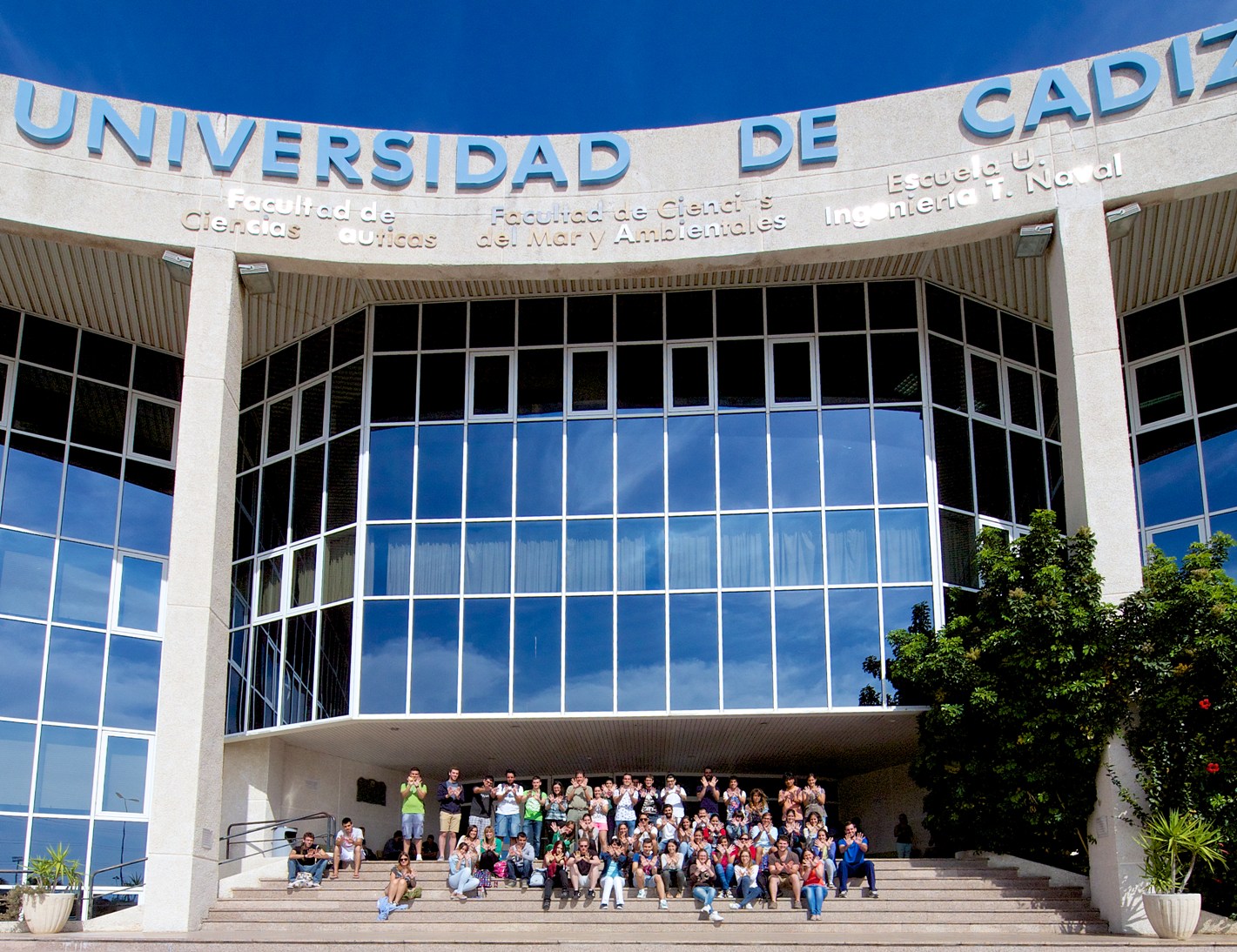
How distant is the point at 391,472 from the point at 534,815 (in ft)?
21.4

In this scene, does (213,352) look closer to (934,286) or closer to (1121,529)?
(934,286)

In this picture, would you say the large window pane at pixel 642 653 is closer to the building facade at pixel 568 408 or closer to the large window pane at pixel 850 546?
the building facade at pixel 568 408

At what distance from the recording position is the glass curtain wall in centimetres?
2222

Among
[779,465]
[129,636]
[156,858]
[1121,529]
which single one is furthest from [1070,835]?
[129,636]

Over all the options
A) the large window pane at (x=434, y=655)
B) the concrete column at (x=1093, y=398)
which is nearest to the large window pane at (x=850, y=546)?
the concrete column at (x=1093, y=398)

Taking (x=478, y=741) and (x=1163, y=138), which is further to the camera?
(x=478, y=741)

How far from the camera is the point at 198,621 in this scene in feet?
62.4

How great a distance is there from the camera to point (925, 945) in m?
15.0

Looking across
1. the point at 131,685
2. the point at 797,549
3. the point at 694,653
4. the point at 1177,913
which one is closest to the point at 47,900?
the point at 131,685

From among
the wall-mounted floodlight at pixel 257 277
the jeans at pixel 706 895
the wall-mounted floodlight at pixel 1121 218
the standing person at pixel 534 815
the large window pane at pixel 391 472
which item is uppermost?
the wall-mounted floodlight at pixel 1121 218

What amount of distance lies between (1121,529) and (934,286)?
6.22 metres

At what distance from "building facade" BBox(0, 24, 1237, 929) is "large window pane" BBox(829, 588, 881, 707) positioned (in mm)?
52

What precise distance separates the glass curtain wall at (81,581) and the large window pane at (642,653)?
9112 millimetres

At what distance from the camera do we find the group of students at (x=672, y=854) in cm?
1788
